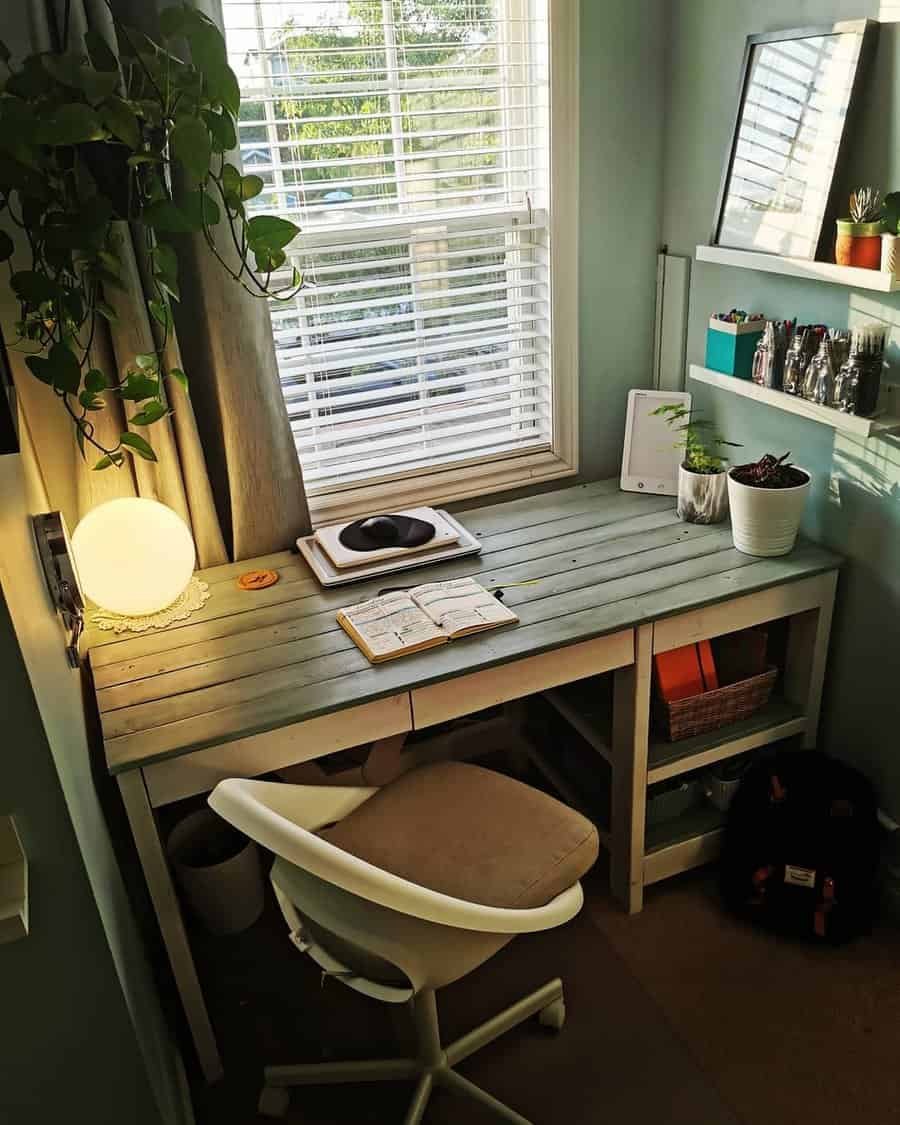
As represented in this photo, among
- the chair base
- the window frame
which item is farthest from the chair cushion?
the window frame

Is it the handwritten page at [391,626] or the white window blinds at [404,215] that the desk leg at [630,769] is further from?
the white window blinds at [404,215]

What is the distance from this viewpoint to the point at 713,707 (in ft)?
6.67

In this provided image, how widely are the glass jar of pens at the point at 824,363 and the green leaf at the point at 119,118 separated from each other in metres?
1.28

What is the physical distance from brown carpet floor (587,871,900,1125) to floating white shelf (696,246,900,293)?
1.33 meters

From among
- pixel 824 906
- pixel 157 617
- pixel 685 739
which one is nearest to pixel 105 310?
pixel 157 617

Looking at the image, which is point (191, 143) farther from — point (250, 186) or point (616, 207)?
point (616, 207)

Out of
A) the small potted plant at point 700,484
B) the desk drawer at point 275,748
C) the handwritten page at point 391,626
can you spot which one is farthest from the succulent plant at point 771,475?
the desk drawer at point 275,748

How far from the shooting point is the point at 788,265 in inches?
72.1

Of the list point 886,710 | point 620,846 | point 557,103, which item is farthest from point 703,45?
point 620,846

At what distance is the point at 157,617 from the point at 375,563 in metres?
0.46

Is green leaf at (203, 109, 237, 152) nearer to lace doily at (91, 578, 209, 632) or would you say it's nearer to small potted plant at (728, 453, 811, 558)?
lace doily at (91, 578, 209, 632)

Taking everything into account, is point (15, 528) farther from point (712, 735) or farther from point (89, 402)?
point (712, 735)

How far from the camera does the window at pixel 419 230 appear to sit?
1919mm

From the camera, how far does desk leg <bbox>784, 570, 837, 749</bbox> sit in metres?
2.02
